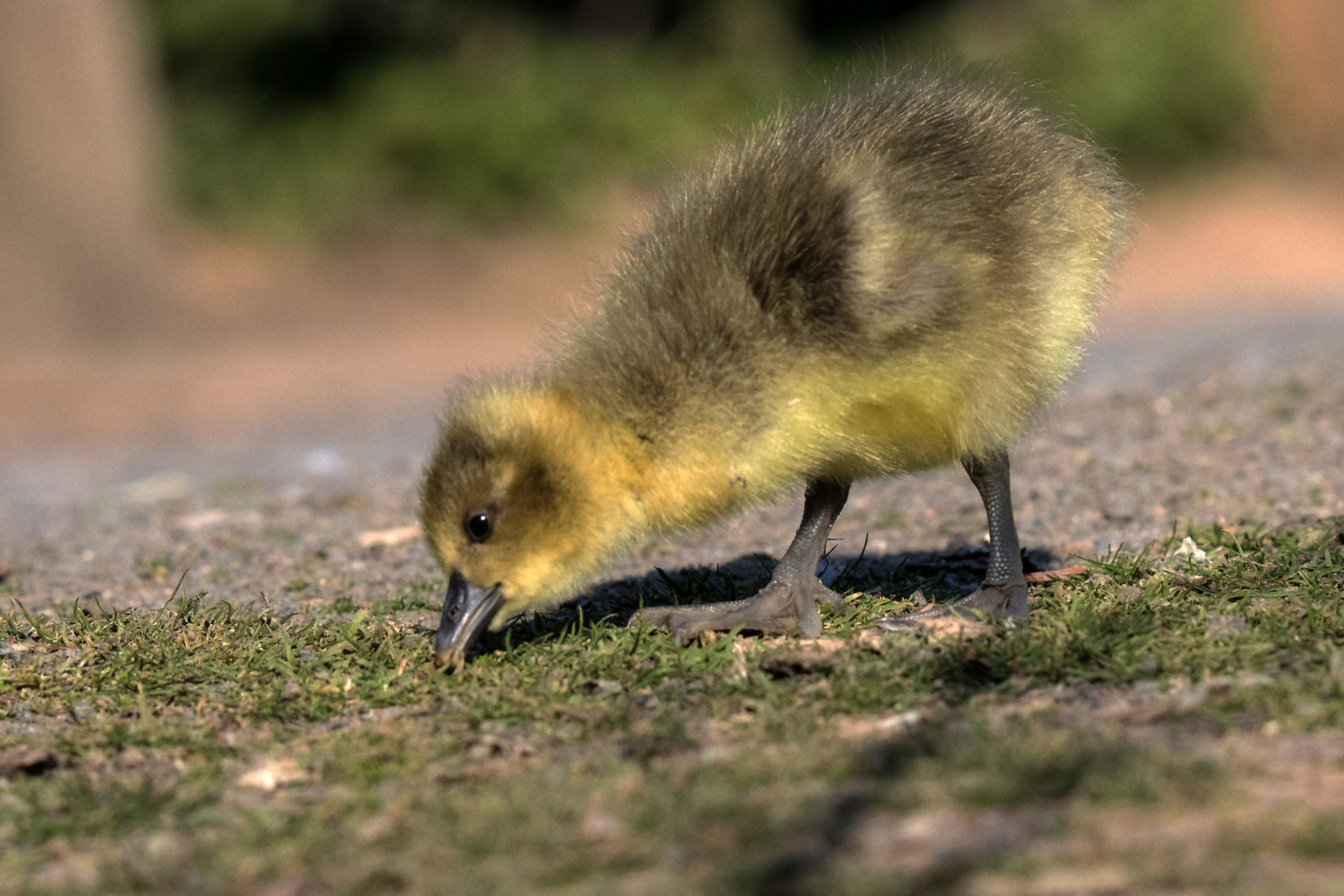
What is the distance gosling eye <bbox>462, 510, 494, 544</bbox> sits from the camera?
446 centimetres

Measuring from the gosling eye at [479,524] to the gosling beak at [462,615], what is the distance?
0.14 metres

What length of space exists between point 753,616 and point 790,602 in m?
0.13

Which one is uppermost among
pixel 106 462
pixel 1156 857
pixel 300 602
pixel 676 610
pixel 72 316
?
pixel 72 316

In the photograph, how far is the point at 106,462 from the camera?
12461 mm

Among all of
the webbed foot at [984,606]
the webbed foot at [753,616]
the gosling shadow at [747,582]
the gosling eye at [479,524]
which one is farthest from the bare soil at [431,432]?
the gosling eye at [479,524]

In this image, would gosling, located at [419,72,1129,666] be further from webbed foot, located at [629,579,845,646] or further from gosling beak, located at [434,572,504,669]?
webbed foot, located at [629,579,845,646]

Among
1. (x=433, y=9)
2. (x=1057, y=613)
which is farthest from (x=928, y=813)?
(x=433, y=9)

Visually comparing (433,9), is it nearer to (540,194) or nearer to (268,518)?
(540,194)

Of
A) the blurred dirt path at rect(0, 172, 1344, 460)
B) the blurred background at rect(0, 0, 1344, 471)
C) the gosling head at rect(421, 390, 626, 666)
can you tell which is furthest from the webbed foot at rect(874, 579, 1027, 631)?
the blurred dirt path at rect(0, 172, 1344, 460)

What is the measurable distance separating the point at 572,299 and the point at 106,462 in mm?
8554

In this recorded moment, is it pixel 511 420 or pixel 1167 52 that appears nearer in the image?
pixel 511 420

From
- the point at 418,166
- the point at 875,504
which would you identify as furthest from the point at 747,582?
the point at 418,166

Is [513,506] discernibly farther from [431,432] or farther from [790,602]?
[431,432]

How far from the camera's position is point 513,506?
4449mm
